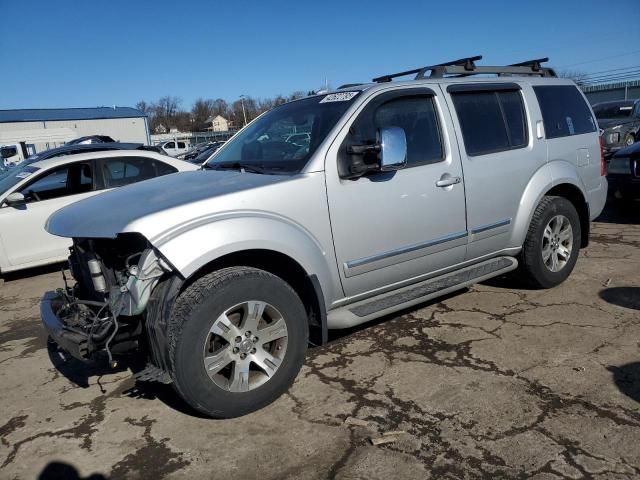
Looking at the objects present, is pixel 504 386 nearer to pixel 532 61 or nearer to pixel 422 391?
pixel 422 391

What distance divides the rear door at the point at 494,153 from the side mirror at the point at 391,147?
2.84 ft

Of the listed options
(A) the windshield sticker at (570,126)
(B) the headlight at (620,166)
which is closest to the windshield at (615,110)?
(B) the headlight at (620,166)

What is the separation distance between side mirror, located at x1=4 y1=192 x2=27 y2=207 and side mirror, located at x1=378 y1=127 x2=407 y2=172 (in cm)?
517

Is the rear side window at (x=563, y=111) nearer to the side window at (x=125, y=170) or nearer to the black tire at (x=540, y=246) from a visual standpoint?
the black tire at (x=540, y=246)

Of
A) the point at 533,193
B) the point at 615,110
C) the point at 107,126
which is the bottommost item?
the point at 533,193

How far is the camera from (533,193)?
4.41 meters

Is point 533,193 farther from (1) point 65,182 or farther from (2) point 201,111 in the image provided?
(2) point 201,111

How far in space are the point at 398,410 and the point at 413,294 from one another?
39.0 inches

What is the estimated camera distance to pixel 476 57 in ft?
14.5

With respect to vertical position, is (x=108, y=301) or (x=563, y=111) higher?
(x=563, y=111)

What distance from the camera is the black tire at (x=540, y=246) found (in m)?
4.51

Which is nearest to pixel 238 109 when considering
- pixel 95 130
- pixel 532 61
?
pixel 95 130

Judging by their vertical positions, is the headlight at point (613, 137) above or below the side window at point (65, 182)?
below

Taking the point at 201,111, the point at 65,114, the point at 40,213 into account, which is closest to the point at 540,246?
the point at 40,213
